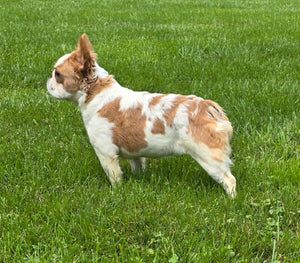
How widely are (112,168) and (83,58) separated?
95 cm

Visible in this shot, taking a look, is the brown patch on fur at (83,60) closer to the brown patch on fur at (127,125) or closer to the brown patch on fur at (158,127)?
the brown patch on fur at (127,125)

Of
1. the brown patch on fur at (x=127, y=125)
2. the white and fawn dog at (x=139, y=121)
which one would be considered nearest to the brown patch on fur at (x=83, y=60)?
the white and fawn dog at (x=139, y=121)

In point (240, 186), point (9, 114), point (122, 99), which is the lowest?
point (240, 186)

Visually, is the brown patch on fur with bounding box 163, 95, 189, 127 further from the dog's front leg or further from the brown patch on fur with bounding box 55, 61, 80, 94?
the brown patch on fur with bounding box 55, 61, 80, 94

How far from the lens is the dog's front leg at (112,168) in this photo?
3379 mm

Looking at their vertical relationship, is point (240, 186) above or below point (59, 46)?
below

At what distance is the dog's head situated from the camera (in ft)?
11.1

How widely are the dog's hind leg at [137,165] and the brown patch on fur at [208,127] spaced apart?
822 millimetres

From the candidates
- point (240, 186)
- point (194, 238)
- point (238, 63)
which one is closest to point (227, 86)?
point (238, 63)

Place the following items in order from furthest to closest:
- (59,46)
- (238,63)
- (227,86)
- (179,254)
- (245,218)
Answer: (59,46)
(238,63)
(227,86)
(245,218)
(179,254)

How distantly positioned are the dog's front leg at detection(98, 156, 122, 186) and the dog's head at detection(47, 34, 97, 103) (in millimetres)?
613

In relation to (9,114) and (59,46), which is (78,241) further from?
(59,46)

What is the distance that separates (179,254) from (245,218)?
2.03 feet

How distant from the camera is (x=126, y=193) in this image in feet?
10.4
